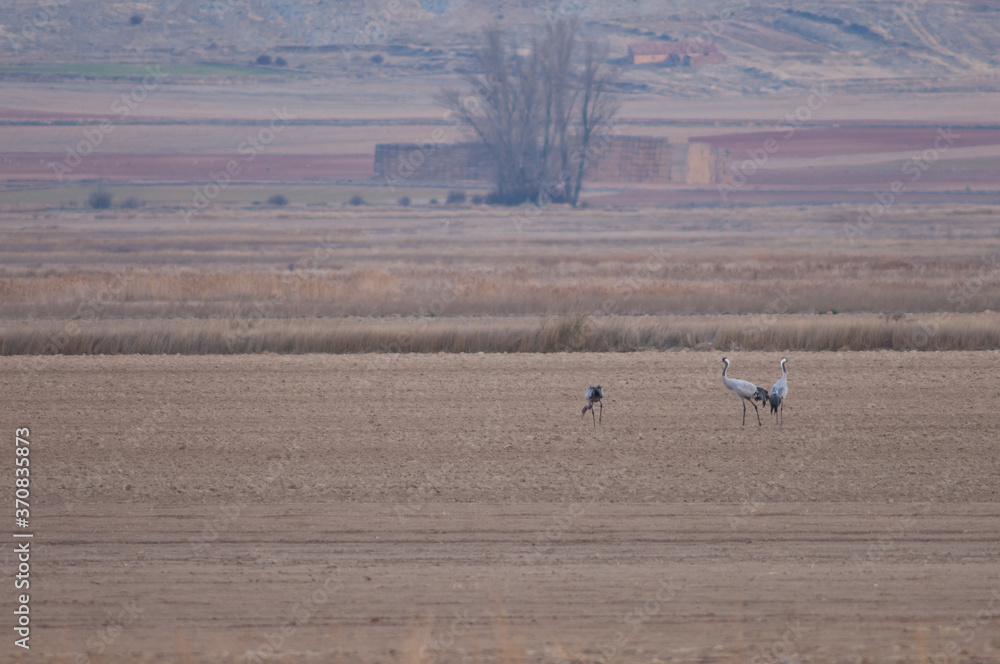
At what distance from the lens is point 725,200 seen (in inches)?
2781

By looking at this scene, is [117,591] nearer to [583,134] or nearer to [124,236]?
[124,236]

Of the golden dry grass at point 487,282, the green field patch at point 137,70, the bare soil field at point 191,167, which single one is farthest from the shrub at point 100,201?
the green field patch at point 137,70

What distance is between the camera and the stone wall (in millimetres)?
77500

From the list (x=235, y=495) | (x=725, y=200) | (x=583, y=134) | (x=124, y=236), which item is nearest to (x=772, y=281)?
(x=235, y=495)

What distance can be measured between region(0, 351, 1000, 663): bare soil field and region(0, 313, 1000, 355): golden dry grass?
2699mm

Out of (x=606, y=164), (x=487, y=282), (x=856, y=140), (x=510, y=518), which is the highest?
(x=510, y=518)

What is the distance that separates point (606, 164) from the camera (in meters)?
79.5

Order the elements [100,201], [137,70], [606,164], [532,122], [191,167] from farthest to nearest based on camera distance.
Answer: [137,70], [191,167], [606,164], [532,122], [100,201]

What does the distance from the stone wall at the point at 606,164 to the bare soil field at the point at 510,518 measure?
64.9 meters

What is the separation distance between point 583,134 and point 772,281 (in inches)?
1568

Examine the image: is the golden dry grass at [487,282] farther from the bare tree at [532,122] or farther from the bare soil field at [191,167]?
the bare soil field at [191,167]

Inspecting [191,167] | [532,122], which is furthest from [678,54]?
[532,122]

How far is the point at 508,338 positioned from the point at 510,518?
29.3ft

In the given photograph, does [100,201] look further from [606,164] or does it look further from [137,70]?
[137,70]
